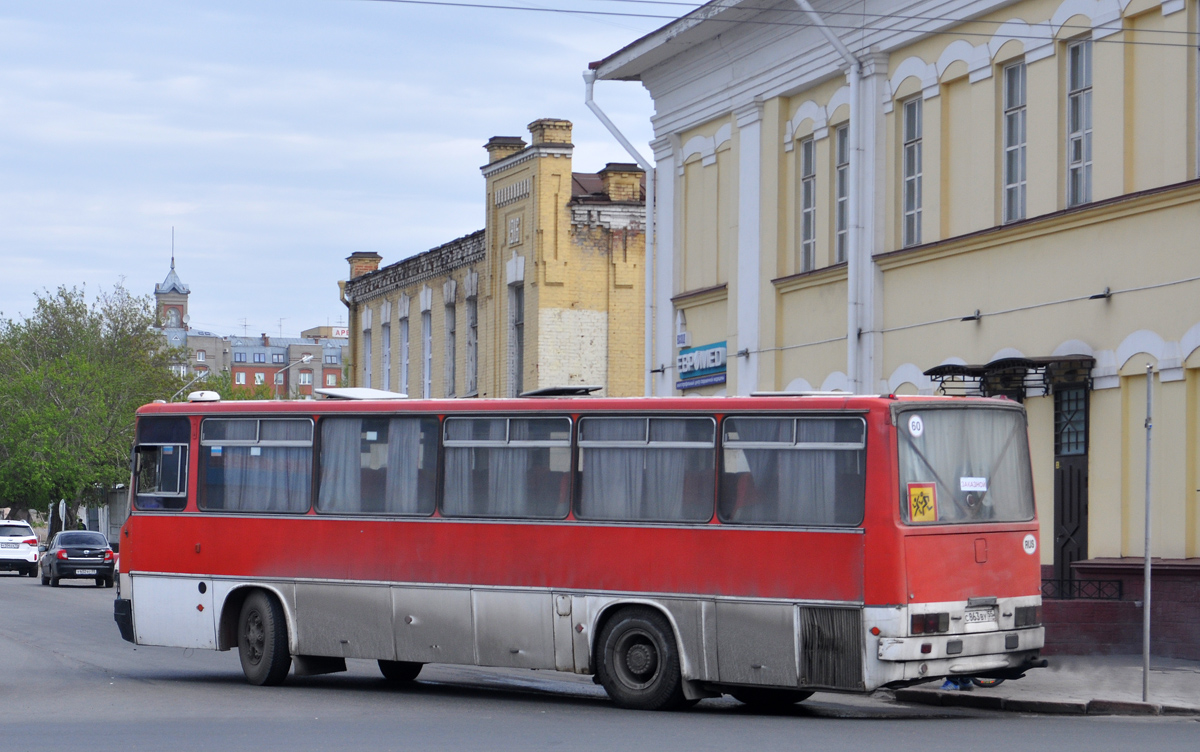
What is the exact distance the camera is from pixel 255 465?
16.6 m

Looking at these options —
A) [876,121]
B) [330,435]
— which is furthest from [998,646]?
[876,121]

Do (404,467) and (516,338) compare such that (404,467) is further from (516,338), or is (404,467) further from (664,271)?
(516,338)

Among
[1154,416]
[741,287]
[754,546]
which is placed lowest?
[754,546]

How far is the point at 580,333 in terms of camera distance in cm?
3741

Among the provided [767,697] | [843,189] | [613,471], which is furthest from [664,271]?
[767,697]

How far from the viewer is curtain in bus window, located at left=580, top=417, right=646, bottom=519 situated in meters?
14.3

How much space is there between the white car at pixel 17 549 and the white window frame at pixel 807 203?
31.9 meters

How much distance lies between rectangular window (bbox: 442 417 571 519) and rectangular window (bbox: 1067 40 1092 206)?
789cm

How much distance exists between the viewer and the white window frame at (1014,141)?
20.4 m

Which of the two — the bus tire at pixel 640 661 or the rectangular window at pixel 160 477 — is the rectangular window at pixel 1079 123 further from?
the rectangular window at pixel 160 477

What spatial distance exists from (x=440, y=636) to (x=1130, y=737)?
6.29 meters

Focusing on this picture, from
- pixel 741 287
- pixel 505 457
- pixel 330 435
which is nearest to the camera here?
pixel 505 457

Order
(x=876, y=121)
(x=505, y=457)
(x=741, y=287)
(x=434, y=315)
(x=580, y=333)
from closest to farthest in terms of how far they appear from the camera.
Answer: (x=505, y=457), (x=876, y=121), (x=741, y=287), (x=580, y=333), (x=434, y=315)

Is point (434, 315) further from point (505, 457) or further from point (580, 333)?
point (505, 457)
